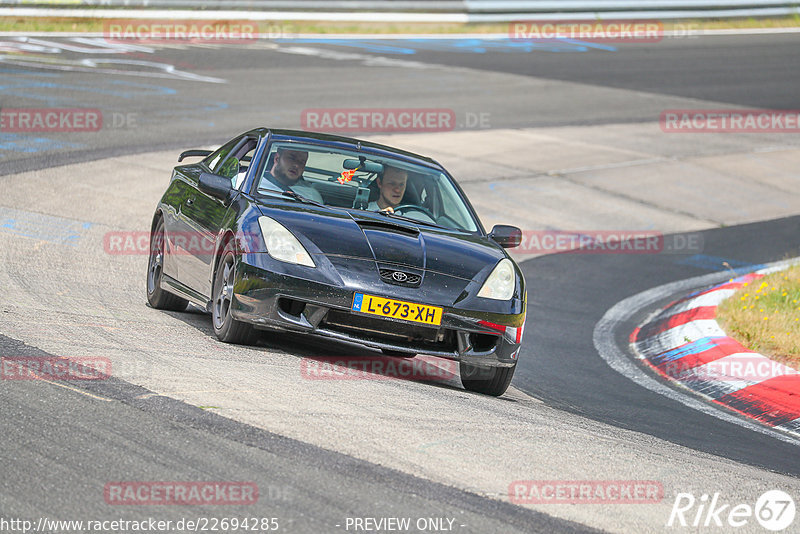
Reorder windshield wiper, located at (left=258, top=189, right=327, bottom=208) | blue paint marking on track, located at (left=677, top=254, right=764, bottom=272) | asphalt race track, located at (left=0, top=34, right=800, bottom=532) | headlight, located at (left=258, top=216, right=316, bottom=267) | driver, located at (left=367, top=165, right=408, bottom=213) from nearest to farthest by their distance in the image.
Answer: asphalt race track, located at (left=0, top=34, right=800, bottom=532), headlight, located at (left=258, top=216, right=316, bottom=267), windshield wiper, located at (left=258, top=189, right=327, bottom=208), driver, located at (left=367, top=165, right=408, bottom=213), blue paint marking on track, located at (left=677, top=254, right=764, bottom=272)

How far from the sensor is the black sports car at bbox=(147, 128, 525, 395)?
267 inches

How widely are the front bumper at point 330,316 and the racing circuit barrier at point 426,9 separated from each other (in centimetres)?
1904

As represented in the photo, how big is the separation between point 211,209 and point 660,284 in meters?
5.80

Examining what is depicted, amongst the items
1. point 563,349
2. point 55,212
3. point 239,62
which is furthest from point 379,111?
point 563,349

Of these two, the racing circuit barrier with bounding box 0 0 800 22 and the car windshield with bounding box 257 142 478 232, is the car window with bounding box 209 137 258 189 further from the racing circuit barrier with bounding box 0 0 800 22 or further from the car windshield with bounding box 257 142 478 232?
the racing circuit barrier with bounding box 0 0 800 22

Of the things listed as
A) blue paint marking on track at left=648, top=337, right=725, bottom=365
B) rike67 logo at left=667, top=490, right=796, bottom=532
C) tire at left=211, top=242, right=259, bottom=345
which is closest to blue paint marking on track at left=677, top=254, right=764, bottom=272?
blue paint marking on track at left=648, top=337, right=725, bottom=365

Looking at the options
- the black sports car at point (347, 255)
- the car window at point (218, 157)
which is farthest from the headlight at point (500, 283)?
the car window at point (218, 157)

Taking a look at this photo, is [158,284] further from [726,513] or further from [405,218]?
[726,513]

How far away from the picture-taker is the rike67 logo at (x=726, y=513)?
185 inches

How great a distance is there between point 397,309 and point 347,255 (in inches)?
17.0

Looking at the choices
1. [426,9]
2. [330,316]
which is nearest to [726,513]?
[330,316]

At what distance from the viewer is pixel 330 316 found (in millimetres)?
6785

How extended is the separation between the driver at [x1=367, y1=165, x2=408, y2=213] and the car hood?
0.29 m

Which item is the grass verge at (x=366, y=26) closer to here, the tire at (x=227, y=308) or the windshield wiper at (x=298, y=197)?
the windshield wiper at (x=298, y=197)
